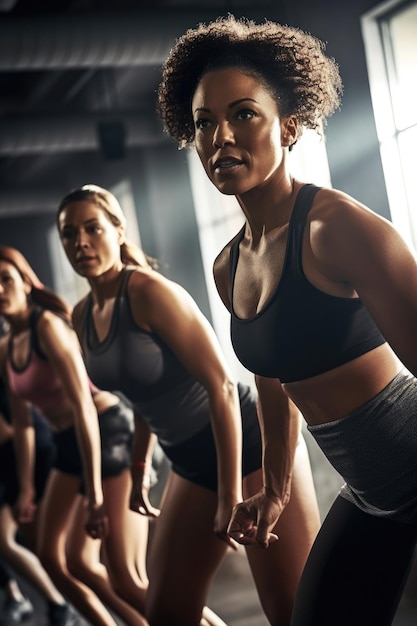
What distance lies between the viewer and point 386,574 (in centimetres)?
175

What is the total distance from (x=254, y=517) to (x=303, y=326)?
552 mm

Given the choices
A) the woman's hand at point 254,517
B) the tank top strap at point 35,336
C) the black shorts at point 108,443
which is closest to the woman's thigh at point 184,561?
the woman's hand at point 254,517

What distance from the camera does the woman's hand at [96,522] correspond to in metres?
3.19

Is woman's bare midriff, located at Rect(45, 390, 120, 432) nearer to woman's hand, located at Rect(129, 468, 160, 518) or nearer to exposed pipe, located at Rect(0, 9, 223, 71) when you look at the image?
woman's hand, located at Rect(129, 468, 160, 518)

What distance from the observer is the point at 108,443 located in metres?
3.78

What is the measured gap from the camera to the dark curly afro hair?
6.38ft

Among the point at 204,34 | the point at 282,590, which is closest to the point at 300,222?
the point at 204,34

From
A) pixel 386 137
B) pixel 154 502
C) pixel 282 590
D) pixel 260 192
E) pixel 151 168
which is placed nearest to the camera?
pixel 260 192

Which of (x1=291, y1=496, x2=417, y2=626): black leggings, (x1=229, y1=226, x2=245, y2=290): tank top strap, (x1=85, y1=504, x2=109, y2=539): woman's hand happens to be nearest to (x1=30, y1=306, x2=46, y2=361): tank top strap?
(x1=85, y1=504, x2=109, y2=539): woman's hand

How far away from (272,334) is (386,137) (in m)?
3.12

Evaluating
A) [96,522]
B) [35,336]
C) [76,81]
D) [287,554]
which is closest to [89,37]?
[35,336]

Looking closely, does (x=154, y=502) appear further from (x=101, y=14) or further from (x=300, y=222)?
(x=300, y=222)

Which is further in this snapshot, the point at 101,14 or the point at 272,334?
the point at 101,14

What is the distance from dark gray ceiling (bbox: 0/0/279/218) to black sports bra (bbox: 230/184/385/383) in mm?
2728
